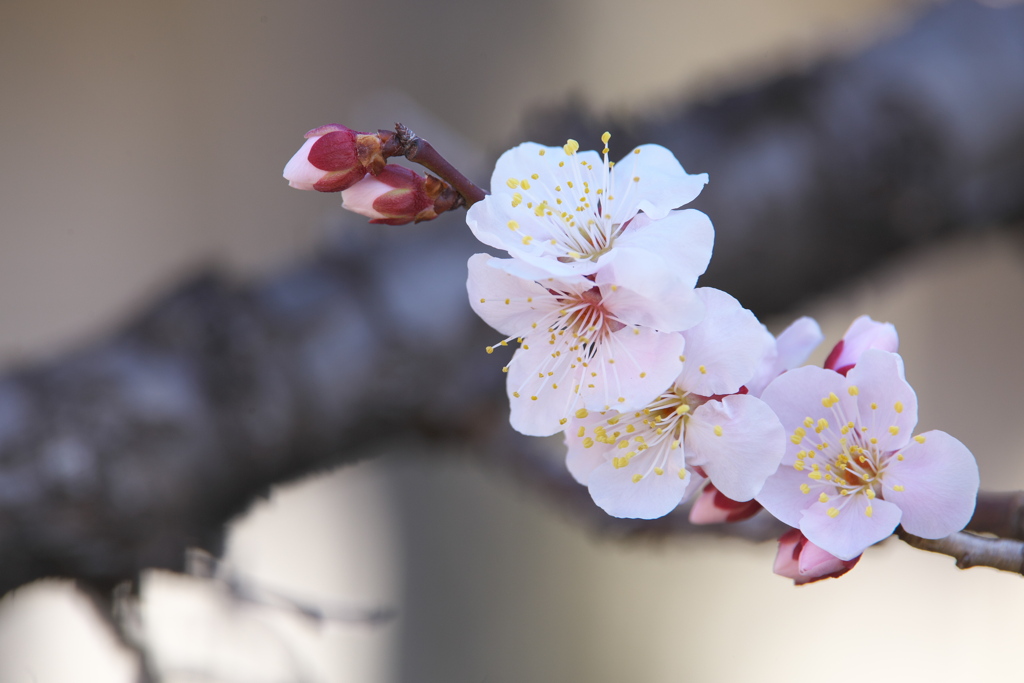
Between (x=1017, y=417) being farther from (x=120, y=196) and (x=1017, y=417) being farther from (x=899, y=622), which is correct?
(x=120, y=196)

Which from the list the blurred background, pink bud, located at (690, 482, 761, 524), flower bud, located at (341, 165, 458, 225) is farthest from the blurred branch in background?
flower bud, located at (341, 165, 458, 225)

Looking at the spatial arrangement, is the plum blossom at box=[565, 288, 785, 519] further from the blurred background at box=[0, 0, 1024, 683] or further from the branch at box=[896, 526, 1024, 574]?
the blurred background at box=[0, 0, 1024, 683]

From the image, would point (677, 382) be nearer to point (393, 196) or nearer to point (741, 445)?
point (741, 445)

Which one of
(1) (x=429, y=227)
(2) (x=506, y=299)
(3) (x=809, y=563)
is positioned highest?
(1) (x=429, y=227)

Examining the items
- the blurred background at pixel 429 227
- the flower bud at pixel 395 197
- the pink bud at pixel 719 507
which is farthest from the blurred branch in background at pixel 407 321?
the flower bud at pixel 395 197

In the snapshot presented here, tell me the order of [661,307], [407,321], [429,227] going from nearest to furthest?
1. [661,307]
2. [407,321]
3. [429,227]

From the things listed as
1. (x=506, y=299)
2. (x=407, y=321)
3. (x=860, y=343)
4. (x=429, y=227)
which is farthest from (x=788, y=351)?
(x=429, y=227)

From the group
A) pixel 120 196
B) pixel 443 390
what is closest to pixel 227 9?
pixel 120 196
